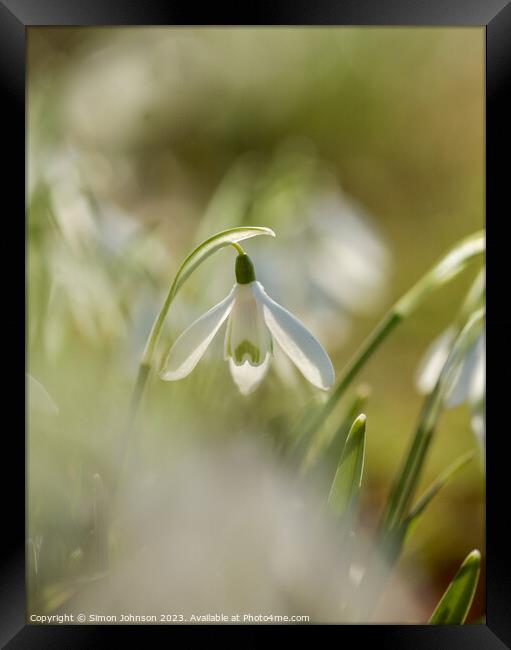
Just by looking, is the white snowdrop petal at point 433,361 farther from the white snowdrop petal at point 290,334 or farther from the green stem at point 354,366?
the white snowdrop petal at point 290,334

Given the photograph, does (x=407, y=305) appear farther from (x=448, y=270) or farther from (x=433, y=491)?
(x=433, y=491)

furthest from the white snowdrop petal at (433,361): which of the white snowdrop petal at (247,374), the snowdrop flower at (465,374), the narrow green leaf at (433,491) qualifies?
the white snowdrop petal at (247,374)

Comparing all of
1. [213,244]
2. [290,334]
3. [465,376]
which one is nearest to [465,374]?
[465,376]

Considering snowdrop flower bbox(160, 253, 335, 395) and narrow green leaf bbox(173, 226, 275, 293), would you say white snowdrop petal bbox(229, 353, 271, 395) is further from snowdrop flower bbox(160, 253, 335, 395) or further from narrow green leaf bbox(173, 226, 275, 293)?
narrow green leaf bbox(173, 226, 275, 293)

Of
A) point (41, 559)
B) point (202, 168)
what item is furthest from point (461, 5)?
point (41, 559)

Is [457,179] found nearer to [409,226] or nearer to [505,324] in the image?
[409,226]

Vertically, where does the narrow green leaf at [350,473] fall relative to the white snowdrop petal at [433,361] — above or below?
below

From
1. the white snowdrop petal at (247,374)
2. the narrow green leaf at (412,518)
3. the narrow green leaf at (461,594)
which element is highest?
the white snowdrop petal at (247,374)

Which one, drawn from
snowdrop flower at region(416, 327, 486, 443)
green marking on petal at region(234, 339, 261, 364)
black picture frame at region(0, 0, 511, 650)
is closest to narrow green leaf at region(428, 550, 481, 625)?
black picture frame at region(0, 0, 511, 650)
